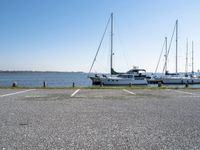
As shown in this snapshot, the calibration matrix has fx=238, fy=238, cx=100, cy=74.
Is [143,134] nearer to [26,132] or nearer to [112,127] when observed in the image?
[112,127]

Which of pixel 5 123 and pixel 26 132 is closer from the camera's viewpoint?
pixel 26 132

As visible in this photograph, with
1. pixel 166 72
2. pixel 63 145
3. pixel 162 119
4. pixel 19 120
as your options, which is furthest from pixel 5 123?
pixel 166 72

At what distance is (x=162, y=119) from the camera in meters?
9.77

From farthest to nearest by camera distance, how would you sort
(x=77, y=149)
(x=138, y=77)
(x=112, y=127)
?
(x=138, y=77) < (x=112, y=127) < (x=77, y=149)

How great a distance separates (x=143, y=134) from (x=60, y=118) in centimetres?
391

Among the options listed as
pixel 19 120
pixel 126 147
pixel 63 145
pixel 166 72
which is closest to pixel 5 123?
pixel 19 120

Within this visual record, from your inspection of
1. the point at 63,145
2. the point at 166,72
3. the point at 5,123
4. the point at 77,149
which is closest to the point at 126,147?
the point at 77,149

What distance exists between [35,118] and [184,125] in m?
5.86

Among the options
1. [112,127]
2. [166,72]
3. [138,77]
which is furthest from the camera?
[166,72]

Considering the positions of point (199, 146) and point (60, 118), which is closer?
point (199, 146)

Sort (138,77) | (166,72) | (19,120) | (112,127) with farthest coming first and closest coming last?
(166,72)
(138,77)
(19,120)
(112,127)

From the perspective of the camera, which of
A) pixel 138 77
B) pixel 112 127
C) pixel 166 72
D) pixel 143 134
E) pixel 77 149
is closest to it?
pixel 77 149

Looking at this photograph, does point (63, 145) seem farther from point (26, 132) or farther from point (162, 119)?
point (162, 119)

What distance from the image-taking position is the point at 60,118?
9.84 meters
